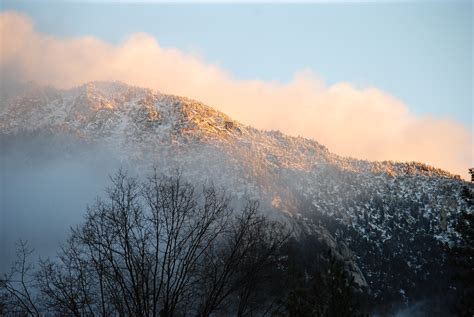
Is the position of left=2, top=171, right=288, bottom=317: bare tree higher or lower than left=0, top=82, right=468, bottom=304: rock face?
lower

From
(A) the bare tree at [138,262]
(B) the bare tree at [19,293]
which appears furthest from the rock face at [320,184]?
(B) the bare tree at [19,293]

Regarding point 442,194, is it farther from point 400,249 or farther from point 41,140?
point 41,140

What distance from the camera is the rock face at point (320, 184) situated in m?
137

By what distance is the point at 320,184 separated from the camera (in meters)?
170

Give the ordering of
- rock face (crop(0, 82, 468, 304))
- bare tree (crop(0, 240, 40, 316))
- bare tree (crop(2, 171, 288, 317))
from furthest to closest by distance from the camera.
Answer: rock face (crop(0, 82, 468, 304))
bare tree (crop(2, 171, 288, 317))
bare tree (crop(0, 240, 40, 316))

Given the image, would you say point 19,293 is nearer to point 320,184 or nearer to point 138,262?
point 138,262

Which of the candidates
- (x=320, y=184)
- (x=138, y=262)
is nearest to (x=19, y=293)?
(x=138, y=262)

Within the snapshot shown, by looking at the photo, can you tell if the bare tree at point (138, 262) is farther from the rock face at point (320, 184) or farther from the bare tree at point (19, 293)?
the rock face at point (320, 184)

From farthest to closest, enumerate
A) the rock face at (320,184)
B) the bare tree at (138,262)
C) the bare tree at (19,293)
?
the rock face at (320,184), the bare tree at (138,262), the bare tree at (19,293)

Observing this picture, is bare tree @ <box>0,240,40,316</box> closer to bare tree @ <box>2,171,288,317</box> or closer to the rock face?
bare tree @ <box>2,171,288,317</box>

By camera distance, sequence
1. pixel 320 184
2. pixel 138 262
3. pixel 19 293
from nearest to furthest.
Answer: pixel 19 293
pixel 138 262
pixel 320 184

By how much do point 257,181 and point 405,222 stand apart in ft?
187

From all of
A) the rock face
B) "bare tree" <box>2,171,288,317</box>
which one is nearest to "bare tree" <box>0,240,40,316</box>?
"bare tree" <box>2,171,288,317</box>

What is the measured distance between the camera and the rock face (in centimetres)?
13675
